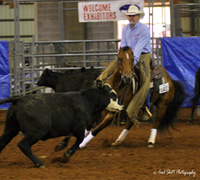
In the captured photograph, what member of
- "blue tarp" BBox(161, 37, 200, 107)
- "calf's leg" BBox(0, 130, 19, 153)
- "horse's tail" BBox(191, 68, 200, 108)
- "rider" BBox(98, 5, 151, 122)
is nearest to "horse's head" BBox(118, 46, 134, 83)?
"rider" BBox(98, 5, 151, 122)

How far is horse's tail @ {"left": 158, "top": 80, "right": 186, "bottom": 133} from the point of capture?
8.20m

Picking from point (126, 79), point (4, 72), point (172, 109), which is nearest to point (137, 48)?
point (126, 79)

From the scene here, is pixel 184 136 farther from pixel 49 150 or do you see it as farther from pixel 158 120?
pixel 49 150

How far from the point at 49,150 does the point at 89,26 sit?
12.5 m

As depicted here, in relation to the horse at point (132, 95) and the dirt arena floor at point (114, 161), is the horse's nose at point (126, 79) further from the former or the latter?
the dirt arena floor at point (114, 161)

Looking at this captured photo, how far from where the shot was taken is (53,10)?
17.9 metres

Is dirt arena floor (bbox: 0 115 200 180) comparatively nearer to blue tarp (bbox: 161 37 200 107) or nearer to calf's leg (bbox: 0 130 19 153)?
calf's leg (bbox: 0 130 19 153)

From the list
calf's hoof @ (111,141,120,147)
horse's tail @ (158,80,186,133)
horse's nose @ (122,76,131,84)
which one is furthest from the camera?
horse's tail @ (158,80,186,133)

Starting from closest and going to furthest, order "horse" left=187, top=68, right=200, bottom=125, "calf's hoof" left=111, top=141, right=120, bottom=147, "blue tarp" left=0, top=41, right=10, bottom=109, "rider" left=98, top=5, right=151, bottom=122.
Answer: "rider" left=98, top=5, right=151, bottom=122 < "calf's hoof" left=111, top=141, right=120, bottom=147 < "horse" left=187, top=68, right=200, bottom=125 < "blue tarp" left=0, top=41, right=10, bottom=109

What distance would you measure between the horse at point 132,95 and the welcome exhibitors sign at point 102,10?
3.63 m

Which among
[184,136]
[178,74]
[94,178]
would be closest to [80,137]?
[94,178]

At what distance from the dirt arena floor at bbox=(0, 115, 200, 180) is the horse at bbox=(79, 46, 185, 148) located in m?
0.27

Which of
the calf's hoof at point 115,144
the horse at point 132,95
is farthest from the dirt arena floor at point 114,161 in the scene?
the horse at point 132,95

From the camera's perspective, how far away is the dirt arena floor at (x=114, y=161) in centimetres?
526
